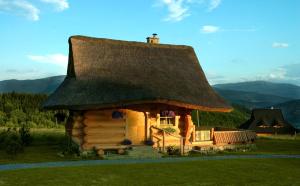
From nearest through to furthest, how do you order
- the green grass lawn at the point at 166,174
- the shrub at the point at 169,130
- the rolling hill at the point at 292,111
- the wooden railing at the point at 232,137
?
the green grass lawn at the point at 166,174
the shrub at the point at 169,130
the wooden railing at the point at 232,137
the rolling hill at the point at 292,111

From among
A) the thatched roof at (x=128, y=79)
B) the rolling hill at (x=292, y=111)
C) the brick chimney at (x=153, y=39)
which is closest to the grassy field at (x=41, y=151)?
the thatched roof at (x=128, y=79)

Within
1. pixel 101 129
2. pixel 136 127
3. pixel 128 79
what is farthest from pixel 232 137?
pixel 101 129

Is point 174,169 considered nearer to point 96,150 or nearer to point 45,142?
point 96,150

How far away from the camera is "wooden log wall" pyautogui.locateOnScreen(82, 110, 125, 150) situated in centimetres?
2319

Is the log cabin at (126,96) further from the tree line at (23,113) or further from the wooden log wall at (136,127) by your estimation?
the tree line at (23,113)

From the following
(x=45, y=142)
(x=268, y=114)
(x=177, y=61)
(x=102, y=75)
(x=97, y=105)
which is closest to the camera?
(x=97, y=105)

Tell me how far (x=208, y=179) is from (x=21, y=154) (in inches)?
485

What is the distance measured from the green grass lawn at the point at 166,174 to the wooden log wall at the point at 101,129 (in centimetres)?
541

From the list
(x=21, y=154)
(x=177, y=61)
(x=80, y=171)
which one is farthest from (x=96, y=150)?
(x=177, y=61)

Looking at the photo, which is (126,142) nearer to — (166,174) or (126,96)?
(126,96)

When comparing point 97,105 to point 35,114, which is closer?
point 97,105

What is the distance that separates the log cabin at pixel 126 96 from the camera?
23.0 m

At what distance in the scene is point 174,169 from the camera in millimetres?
17297

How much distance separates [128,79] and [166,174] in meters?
9.87
